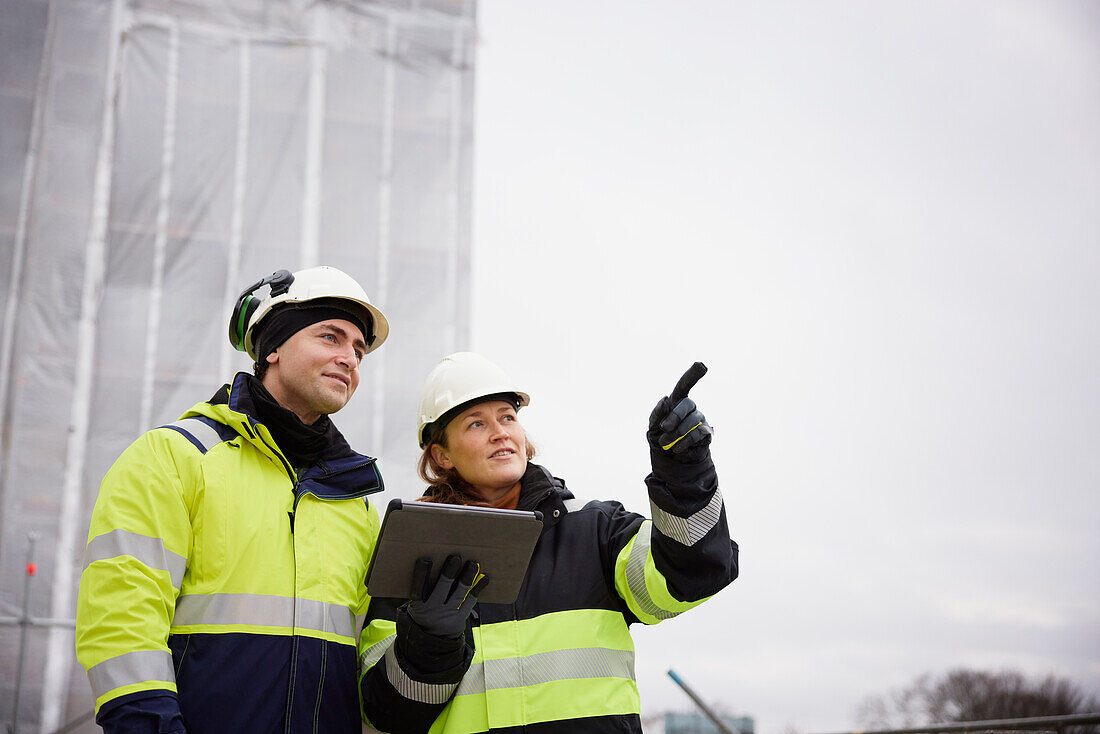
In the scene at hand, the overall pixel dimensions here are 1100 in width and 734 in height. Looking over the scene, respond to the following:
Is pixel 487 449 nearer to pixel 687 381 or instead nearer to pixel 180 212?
pixel 687 381

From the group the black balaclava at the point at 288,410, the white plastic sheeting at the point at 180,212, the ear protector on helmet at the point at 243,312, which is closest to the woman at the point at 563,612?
the black balaclava at the point at 288,410

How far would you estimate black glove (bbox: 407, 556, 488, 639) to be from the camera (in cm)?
253

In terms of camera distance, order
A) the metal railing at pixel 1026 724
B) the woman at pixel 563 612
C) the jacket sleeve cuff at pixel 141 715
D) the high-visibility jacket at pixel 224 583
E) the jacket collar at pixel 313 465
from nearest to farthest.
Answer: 1. the jacket sleeve cuff at pixel 141 715
2. the high-visibility jacket at pixel 224 583
3. the woman at pixel 563 612
4. the jacket collar at pixel 313 465
5. the metal railing at pixel 1026 724

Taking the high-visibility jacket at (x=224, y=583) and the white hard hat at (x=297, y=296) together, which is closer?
the high-visibility jacket at (x=224, y=583)

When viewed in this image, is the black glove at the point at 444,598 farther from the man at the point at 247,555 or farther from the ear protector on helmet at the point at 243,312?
the ear protector on helmet at the point at 243,312

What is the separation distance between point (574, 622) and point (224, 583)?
99cm

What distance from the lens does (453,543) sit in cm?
248

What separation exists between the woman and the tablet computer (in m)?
0.06

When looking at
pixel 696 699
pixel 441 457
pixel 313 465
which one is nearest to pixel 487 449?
pixel 441 457

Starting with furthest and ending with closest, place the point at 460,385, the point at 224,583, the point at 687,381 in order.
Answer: the point at 460,385, the point at 224,583, the point at 687,381


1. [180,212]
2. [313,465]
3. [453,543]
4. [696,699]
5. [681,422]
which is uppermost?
[180,212]

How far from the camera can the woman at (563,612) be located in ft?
8.14

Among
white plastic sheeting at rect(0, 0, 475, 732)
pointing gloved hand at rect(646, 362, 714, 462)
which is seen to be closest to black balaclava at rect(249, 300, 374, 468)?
pointing gloved hand at rect(646, 362, 714, 462)

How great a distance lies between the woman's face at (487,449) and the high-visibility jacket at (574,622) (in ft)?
0.59
